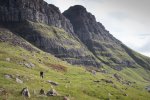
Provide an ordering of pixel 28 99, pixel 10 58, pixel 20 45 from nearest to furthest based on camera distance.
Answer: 1. pixel 28 99
2. pixel 10 58
3. pixel 20 45

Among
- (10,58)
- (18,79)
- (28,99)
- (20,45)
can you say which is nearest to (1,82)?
(18,79)

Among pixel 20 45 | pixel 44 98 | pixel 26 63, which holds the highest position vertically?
pixel 20 45

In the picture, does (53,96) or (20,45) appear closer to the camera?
(53,96)

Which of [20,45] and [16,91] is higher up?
[20,45]

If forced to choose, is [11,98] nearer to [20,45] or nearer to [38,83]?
[38,83]

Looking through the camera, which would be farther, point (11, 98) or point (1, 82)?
point (1, 82)

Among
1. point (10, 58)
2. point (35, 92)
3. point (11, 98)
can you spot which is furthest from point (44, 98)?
point (10, 58)

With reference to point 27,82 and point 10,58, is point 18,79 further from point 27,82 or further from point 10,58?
point 10,58

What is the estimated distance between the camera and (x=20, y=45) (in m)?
190

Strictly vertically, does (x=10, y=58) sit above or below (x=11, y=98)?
above

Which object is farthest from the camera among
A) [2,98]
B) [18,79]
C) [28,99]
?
[18,79]

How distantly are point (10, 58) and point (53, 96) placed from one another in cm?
6030

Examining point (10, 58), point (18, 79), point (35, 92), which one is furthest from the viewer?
point (10, 58)

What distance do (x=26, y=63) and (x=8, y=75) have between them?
4611 cm
